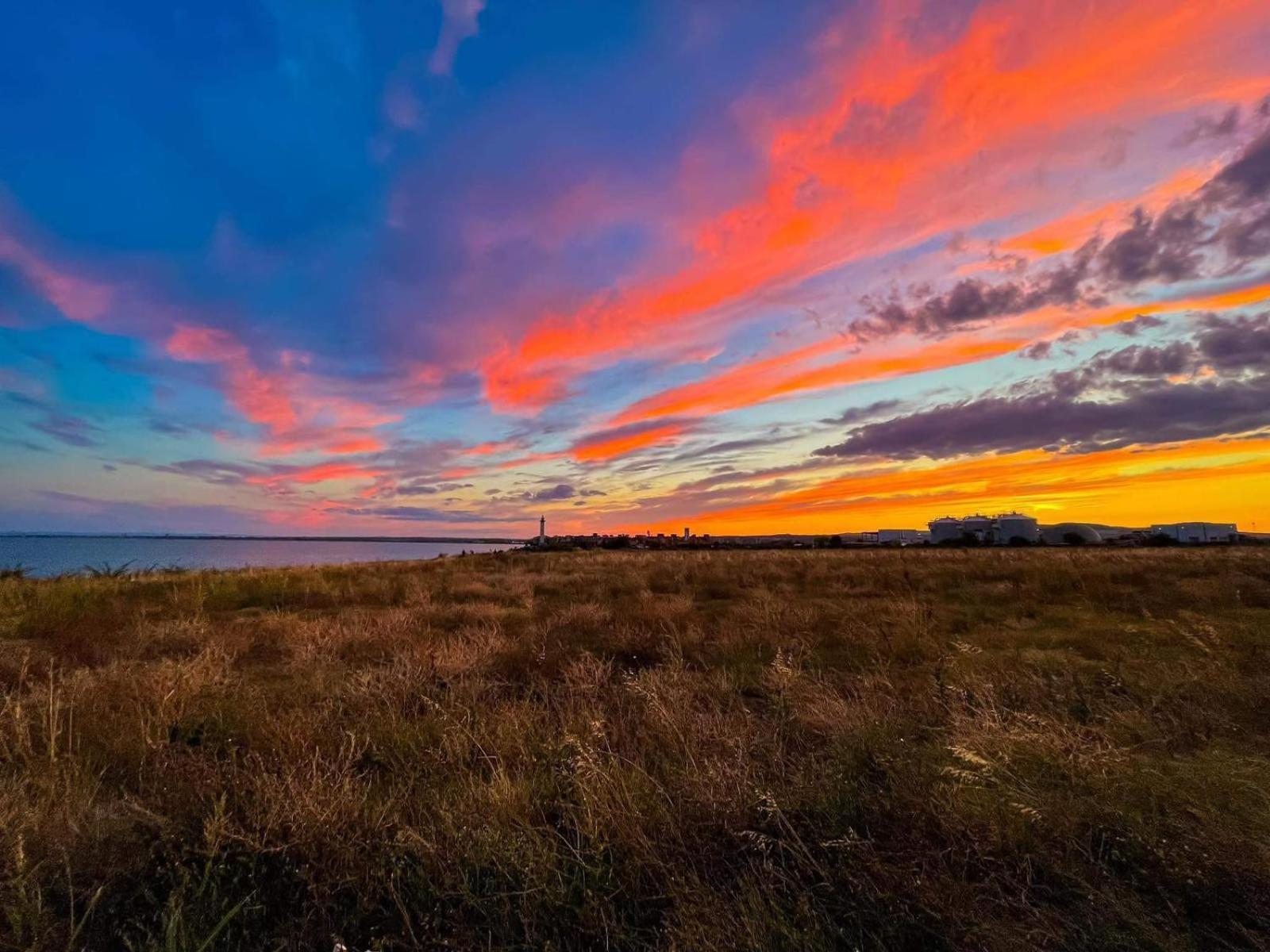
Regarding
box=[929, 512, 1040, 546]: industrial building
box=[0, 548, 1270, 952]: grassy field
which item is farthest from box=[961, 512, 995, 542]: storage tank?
box=[0, 548, 1270, 952]: grassy field

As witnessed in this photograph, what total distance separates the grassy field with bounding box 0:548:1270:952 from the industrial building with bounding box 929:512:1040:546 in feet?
309

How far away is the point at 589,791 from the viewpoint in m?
3.42

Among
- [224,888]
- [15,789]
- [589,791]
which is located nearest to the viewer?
[224,888]

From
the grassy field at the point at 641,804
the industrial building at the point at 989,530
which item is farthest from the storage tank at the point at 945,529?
the grassy field at the point at 641,804

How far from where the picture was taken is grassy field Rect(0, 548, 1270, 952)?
267 centimetres

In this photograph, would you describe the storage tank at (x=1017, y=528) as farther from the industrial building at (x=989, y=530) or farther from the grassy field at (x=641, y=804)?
the grassy field at (x=641, y=804)

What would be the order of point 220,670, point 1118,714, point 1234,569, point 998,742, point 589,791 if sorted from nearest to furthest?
point 589,791
point 998,742
point 1118,714
point 220,670
point 1234,569

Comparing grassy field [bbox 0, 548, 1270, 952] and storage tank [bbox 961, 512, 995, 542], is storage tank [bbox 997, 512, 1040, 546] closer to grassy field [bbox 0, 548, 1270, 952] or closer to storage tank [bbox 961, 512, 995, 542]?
storage tank [bbox 961, 512, 995, 542]

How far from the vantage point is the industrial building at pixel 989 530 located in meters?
90.8

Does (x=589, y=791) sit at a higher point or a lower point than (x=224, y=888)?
higher

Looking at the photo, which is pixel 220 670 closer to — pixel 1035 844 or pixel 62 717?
pixel 62 717

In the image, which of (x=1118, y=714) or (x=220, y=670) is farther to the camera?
(x=220, y=670)

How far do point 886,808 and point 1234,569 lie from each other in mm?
25502

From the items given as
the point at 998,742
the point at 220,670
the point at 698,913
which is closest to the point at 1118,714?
the point at 998,742
